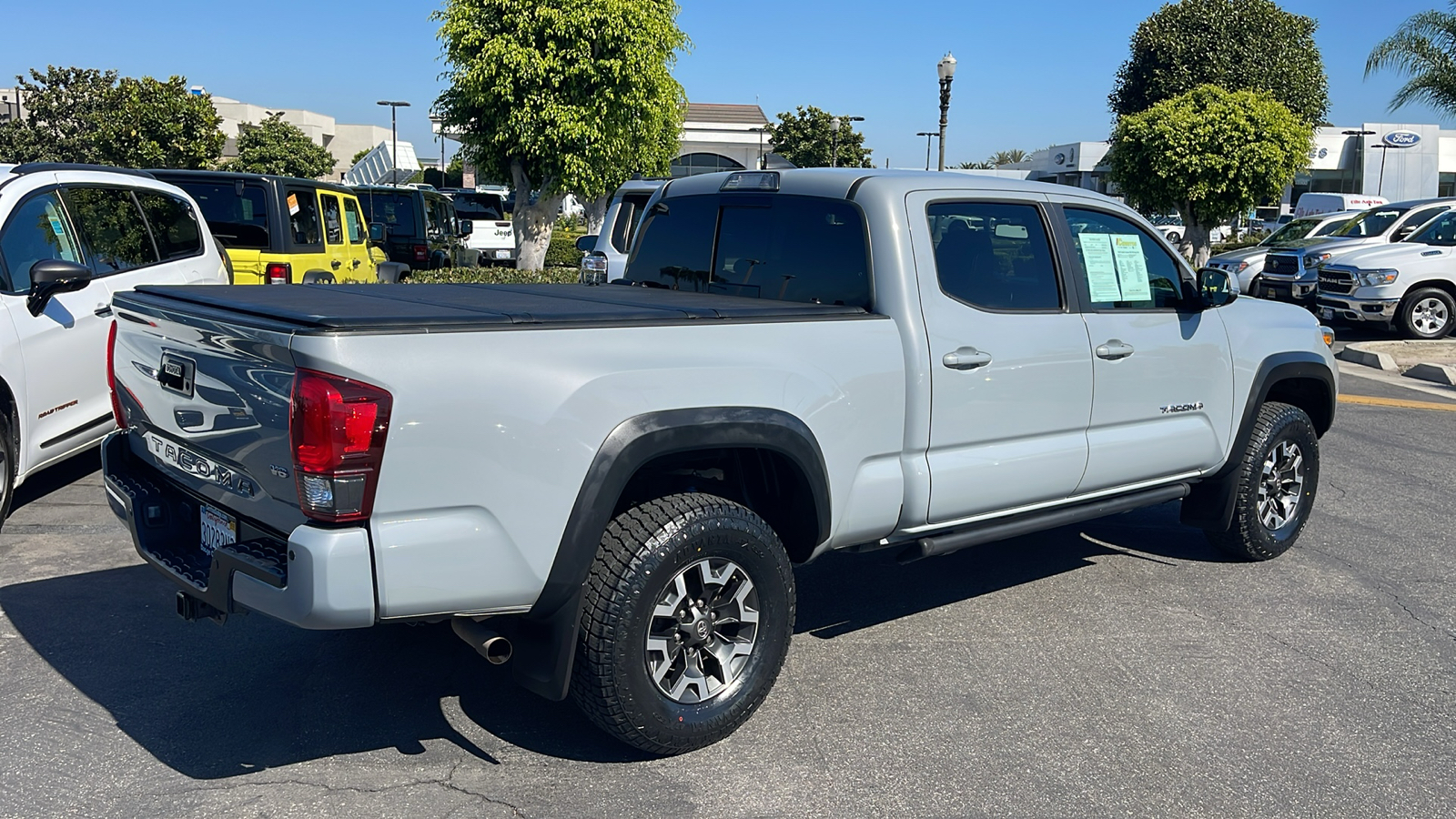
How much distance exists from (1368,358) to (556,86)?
12.0 meters

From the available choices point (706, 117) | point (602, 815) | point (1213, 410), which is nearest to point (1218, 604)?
point (1213, 410)

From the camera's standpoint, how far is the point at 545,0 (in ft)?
57.7

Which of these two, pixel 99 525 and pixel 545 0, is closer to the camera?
pixel 99 525

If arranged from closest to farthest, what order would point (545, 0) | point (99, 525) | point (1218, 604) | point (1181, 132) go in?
point (1218, 604), point (99, 525), point (545, 0), point (1181, 132)

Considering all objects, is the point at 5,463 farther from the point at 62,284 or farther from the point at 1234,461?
the point at 1234,461

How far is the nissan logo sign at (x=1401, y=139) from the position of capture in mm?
55772

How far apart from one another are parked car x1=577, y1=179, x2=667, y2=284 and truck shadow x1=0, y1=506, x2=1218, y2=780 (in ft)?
18.0

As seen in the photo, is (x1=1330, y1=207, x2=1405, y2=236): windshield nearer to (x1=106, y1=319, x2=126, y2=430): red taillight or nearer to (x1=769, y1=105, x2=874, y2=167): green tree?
(x1=106, y1=319, x2=126, y2=430): red taillight

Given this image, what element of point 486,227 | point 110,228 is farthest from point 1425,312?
point 486,227

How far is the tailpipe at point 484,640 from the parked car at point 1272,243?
18440 millimetres

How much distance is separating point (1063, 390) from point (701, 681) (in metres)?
2.01

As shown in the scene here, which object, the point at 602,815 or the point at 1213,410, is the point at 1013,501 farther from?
the point at 602,815

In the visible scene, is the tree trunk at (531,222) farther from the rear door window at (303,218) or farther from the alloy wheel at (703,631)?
the alloy wheel at (703,631)

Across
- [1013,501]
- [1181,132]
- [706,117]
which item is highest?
[706,117]
